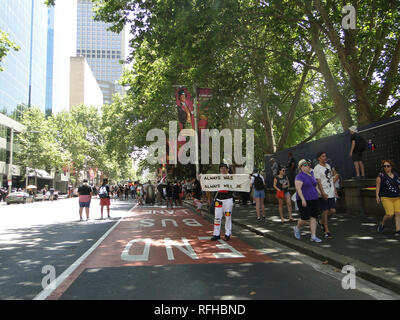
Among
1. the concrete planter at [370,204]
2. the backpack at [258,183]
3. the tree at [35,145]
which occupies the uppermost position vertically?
the tree at [35,145]

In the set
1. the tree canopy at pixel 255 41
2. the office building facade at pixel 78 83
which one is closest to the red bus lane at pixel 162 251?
the tree canopy at pixel 255 41

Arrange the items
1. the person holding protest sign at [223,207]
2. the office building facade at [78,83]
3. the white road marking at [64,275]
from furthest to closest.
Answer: the office building facade at [78,83] < the person holding protest sign at [223,207] < the white road marking at [64,275]

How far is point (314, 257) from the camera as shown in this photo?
265 inches

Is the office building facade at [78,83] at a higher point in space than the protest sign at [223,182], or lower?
higher

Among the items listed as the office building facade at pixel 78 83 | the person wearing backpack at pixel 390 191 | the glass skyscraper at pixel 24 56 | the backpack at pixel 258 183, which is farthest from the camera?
the office building facade at pixel 78 83

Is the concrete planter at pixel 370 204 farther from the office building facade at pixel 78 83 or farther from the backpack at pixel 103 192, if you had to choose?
the office building facade at pixel 78 83

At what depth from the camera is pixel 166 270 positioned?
5.80m

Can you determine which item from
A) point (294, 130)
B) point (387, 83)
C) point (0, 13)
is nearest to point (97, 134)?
point (0, 13)

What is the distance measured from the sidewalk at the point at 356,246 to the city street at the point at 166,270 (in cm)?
19

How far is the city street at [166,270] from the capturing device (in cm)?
453

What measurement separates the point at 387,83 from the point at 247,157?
22.7m

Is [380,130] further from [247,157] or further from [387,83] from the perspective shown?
[247,157]

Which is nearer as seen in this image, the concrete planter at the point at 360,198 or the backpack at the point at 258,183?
the concrete planter at the point at 360,198

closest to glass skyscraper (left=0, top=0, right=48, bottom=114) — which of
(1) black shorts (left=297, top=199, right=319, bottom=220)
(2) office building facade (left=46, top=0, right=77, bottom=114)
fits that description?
(2) office building facade (left=46, top=0, right=77, bottom=114)
